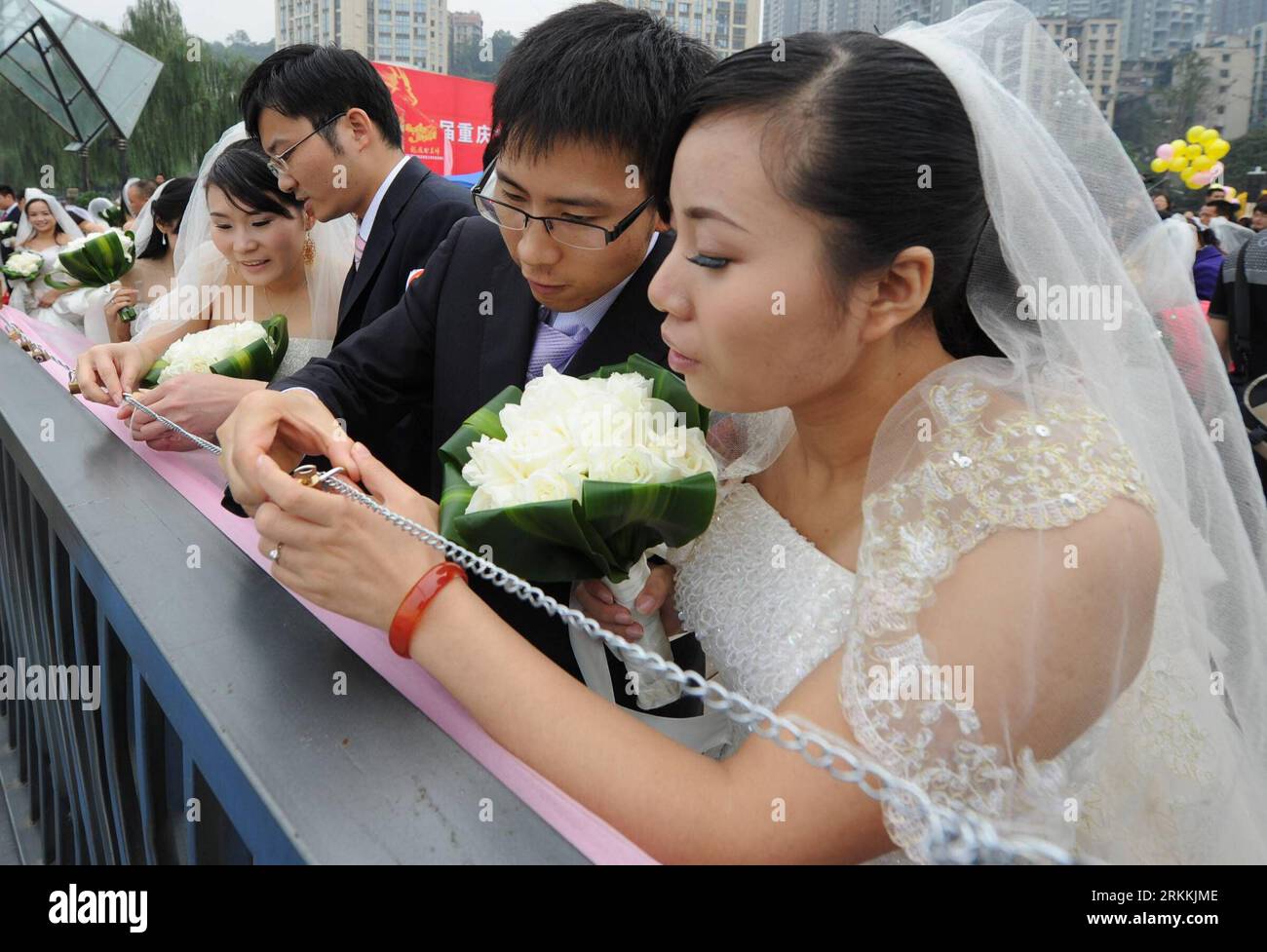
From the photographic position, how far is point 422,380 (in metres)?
2.11

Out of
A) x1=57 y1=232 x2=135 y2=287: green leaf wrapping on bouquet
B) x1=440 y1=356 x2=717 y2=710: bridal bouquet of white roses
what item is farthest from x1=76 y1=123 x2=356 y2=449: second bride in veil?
x1=440 y1=356 x2=717 y2=710: bridal bouquet of white roses

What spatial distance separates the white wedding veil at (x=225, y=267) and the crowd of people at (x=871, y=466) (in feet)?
5.97

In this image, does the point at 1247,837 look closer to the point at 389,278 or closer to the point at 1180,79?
the point at 389,278

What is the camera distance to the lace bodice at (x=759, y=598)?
1318 millimetres

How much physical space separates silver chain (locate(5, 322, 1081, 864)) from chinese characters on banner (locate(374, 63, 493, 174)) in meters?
13.2

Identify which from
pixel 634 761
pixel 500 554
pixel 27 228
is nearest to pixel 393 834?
pixel 634 761

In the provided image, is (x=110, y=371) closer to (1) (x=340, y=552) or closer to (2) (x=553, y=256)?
(2) (x=553, y=256)

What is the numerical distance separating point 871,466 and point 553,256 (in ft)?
2.31

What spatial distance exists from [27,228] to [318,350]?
8.72 meters

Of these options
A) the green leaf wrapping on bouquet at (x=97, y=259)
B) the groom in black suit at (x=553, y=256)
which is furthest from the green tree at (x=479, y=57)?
the green leaf wrapping on bouquet at (x=97, y=259)

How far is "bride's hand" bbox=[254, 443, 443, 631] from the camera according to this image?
3.74 ft

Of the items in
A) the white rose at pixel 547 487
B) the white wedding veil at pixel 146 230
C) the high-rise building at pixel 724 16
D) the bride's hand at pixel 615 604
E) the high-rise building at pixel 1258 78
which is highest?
the high-rise building at pixel 1258 78

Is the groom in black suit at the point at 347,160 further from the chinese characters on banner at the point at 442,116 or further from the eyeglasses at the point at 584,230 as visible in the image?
the chinese characters on banner at the point at 442,116

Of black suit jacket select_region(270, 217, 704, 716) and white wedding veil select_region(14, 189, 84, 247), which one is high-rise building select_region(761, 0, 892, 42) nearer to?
black suit jacket select_region(270, 217, 704, 716)
